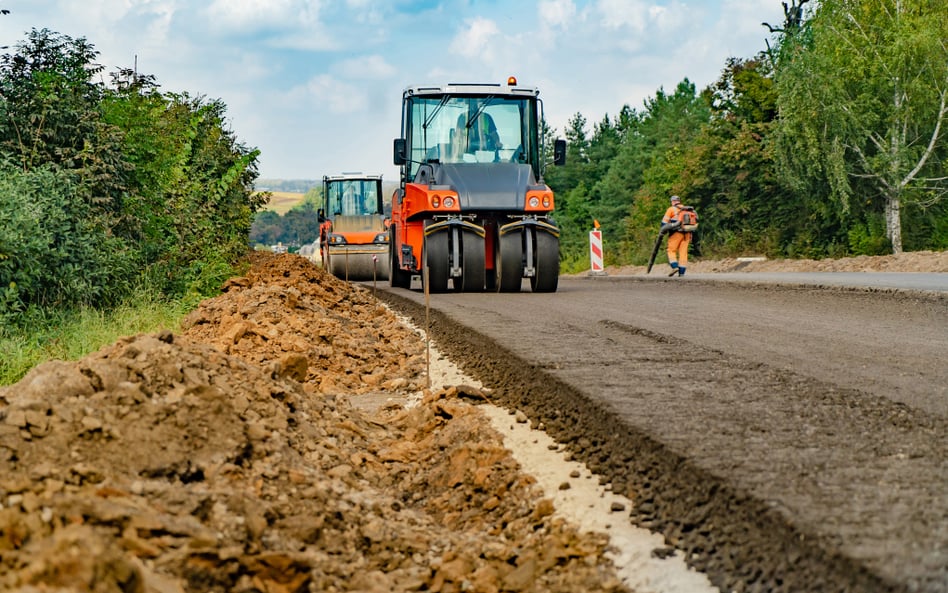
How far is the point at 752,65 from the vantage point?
4553 centimetres

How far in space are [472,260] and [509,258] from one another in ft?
1.96

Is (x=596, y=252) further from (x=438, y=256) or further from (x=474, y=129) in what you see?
(x=438, y=256)

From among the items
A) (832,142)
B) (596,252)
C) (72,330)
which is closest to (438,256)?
(72,330)

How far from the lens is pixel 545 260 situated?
15914 millimetres

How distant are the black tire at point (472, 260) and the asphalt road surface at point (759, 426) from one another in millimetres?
5304

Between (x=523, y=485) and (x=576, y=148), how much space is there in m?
87.0

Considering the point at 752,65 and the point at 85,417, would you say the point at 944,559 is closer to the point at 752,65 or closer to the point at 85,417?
the point at 85,417

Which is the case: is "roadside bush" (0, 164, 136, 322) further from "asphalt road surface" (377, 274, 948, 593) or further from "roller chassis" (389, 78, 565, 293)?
"roller chassis" (389, 78, 565, 293)

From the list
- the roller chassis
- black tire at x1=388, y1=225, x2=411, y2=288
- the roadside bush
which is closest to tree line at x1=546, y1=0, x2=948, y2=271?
black tire at x1=388, y1=225, x2=411, y2=288

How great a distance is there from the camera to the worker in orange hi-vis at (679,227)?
71.4ft

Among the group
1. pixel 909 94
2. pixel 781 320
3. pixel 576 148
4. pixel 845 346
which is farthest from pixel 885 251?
pixel 576 148

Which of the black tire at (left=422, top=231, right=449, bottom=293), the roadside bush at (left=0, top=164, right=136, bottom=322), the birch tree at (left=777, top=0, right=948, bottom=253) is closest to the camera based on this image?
the roadside bush at (left=0, top=164, right=136, bottom=322)

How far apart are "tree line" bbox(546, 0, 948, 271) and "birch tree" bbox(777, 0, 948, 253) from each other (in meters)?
0.05

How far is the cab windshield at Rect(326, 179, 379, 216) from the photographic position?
2923 centimetres
